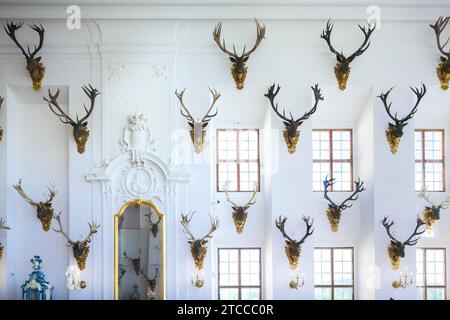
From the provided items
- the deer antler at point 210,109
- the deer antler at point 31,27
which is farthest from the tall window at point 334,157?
the deer antler at point 31,27

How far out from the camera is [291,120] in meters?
14.2

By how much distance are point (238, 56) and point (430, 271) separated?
6989 mm

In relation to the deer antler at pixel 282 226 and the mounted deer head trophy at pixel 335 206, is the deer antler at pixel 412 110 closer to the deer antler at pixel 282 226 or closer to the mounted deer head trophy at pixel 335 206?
the mounted deer head trophy at pixel 335 206

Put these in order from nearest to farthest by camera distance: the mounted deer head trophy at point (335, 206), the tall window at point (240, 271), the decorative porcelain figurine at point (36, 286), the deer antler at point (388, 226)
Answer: the decorative porcelain figurine at point (36, 286) → the deer antler at point (388, 226) → the mounted deer head trophy at point (335, 206) → the tall window at point (240, 271)

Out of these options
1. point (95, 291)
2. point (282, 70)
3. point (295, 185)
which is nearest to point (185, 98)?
point (282, 70)

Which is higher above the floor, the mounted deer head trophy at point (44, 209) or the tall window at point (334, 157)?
the tall window at point (334, 157)

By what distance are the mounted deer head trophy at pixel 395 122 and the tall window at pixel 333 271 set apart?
289cm

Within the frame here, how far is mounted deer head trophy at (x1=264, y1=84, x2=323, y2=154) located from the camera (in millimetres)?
14156

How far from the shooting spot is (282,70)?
14422 mm

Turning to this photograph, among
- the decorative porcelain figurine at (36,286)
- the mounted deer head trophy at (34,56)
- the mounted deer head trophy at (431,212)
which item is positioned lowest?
the decorative porcelain figurine at (36,286)

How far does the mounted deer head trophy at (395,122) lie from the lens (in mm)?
14141

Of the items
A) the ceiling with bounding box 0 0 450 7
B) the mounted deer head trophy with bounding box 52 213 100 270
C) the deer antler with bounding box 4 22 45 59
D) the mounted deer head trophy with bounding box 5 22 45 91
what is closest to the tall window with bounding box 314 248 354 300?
the mounted deer head trophy with bounding box 52 213 100 270

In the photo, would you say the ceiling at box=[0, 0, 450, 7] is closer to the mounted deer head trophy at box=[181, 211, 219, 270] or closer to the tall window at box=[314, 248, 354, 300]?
the mounted deer head trophy at box=[181, 211, 219, 270]
